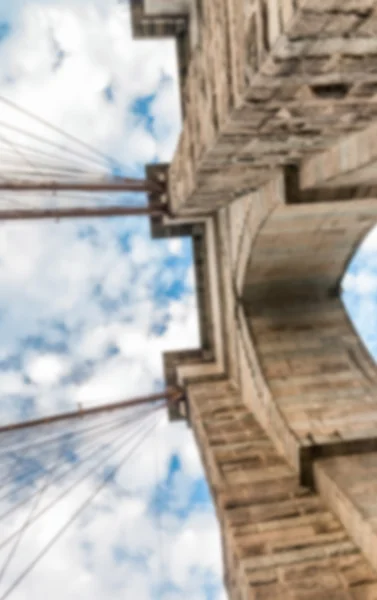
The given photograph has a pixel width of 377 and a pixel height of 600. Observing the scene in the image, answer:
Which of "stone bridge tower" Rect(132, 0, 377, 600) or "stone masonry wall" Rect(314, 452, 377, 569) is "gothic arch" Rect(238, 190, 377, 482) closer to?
"stone bridge tower" Rect(132, 0, 377, 600)

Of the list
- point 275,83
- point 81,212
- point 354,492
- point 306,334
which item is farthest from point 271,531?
point 81,212

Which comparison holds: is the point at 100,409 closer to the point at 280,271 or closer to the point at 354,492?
the point at 280,271

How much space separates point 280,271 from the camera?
1303 centimetres

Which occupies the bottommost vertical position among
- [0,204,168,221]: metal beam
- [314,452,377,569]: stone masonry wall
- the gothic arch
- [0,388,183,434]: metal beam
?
[0,388,183,434]: metal beam

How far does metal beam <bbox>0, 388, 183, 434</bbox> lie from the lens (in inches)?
608

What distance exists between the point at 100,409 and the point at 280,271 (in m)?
6.43

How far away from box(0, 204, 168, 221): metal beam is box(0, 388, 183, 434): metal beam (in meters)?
4.81

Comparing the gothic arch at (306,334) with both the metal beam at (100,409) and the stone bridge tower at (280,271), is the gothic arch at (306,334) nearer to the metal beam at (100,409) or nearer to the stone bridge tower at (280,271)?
the stone bridge tower at (280,271)

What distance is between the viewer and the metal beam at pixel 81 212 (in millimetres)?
13730

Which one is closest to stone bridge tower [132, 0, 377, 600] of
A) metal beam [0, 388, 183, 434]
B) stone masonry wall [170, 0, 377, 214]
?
stone masonry wall [170, 0, 377, 214]

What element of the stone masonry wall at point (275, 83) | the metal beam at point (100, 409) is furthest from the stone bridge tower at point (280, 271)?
the metal beam at point (100, 409)

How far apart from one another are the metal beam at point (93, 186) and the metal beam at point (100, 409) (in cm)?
540

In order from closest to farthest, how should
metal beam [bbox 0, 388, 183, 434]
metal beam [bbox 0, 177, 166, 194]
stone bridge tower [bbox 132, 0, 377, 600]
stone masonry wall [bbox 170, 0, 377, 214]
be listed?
stone masonry wall [bbox 170, 0, 377, 214] < stone bridge tower [bbox 132, 0, 377, 600] < metal beam [bbox 0, 177, 166, 194] < metal beam [bbox 0, 388, 183, 434]

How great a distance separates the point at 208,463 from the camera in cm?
1183
